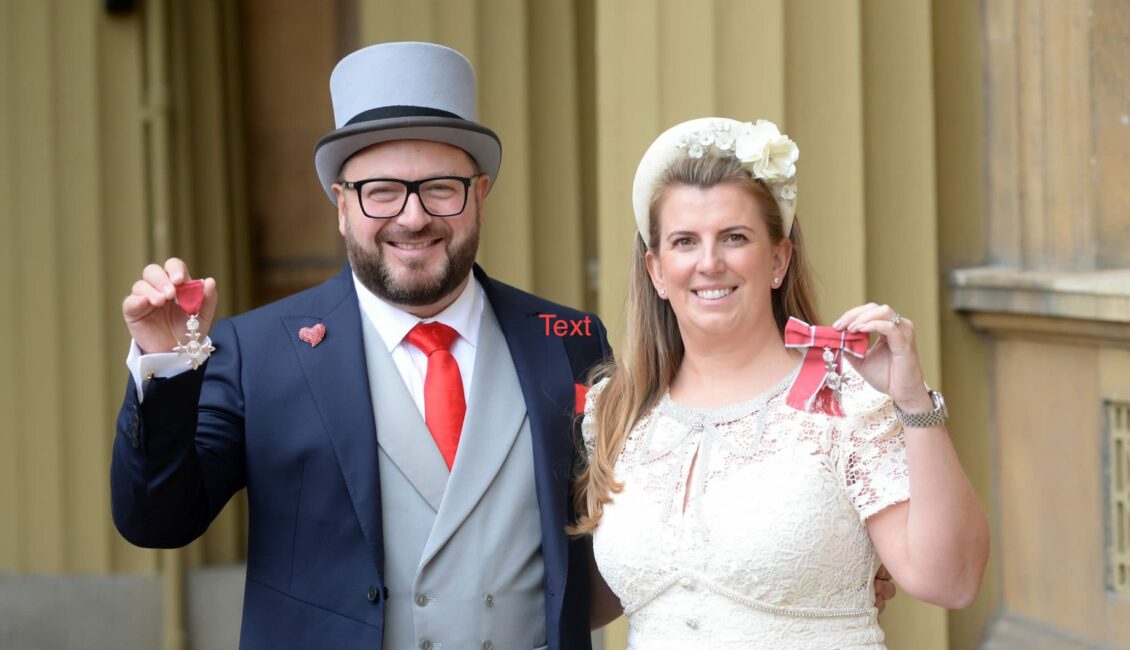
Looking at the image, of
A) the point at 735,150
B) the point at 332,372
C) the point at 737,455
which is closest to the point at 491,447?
the point at 332,372

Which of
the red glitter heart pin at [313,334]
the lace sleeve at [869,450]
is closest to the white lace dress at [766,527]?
the lace sleeve at [869,450]

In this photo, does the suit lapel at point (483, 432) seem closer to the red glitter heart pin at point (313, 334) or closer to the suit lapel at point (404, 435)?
the suit lapel at point (404, 435)

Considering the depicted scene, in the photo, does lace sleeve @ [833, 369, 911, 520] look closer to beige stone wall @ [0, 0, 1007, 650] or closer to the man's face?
the man's face

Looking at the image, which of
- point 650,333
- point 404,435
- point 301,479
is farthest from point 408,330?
point 650,333

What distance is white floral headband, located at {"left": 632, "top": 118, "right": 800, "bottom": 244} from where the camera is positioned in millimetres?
2404

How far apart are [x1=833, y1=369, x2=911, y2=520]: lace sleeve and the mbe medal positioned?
1.07 metres

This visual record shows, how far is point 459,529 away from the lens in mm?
2531

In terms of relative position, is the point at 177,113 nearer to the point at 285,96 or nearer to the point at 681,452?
the point at 285,96

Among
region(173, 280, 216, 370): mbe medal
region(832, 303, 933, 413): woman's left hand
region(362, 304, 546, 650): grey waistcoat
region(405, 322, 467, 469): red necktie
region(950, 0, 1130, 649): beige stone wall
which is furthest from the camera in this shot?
region(950, 0, 1130, 649): beige stone wall

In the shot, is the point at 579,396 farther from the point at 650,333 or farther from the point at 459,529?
the point at 459,529

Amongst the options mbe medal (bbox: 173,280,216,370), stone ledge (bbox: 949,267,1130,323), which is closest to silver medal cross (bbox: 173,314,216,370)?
mbe medal (bbox: 173,280,216,370)

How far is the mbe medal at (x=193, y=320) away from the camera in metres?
2.21

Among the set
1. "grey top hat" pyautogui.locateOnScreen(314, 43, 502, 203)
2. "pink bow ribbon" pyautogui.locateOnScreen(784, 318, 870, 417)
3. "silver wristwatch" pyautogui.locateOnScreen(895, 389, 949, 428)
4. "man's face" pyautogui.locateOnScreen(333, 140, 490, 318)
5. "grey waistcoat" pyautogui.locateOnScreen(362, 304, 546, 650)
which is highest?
"grey top hat" pyautogui.locateOnScreen(314, 43, 502, 203)

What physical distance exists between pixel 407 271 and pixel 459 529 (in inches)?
20.0
